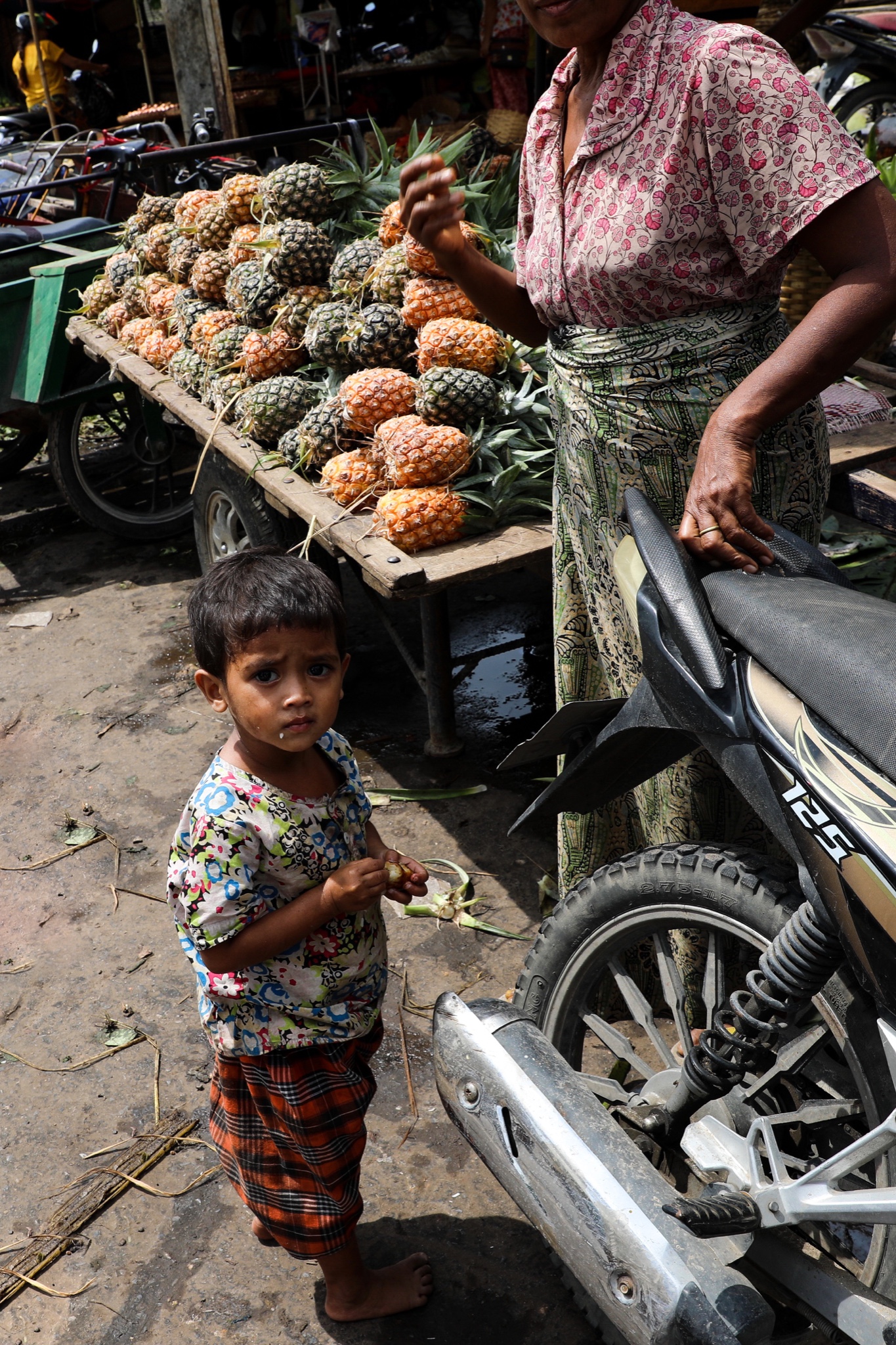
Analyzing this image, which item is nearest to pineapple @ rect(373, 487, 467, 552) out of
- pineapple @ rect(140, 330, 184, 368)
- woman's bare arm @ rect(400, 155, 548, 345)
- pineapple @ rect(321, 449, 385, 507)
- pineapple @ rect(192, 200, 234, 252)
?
pineapple @ rect(321, 449, 385, 507)

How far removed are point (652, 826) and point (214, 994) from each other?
98cm

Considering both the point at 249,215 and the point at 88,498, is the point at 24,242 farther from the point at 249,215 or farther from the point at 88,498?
the point at 249,215

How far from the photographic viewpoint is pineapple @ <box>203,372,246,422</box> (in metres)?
3.91

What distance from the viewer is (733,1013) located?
4.95ft

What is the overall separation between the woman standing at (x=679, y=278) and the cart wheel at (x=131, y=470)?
11.7 feet

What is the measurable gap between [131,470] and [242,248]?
2.30 metres

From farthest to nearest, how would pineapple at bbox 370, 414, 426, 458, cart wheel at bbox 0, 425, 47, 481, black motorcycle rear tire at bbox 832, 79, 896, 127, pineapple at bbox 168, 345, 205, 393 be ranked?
cart wheel at bbox 0, 425, 47, 481 < black motorcycle rear tire at bbox 832, 79, 896, 127 < pineapple at bbox 168, 345, 205, 393 < pineapple at bbox 370, 414, 426, 458

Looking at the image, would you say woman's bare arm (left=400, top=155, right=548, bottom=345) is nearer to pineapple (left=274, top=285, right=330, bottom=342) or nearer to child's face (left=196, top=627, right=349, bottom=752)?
child's face (left=196, top=627, right=349, bottom=752)

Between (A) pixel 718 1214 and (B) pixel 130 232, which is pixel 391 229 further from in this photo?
(A) pixel 718 1214

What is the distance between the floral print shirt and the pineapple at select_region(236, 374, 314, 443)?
2.08m

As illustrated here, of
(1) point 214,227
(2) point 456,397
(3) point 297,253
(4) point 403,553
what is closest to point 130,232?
(1) point 214,227

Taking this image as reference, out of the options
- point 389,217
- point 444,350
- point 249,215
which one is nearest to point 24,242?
point 249,215

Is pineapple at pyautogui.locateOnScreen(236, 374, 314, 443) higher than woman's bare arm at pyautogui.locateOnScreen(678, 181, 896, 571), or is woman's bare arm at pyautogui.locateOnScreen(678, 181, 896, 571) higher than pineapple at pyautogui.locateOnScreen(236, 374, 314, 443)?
woman's bare arm at pyautogui.locateOnScreen(678, 181, 896, 571)

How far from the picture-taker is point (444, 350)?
3.27 meters
